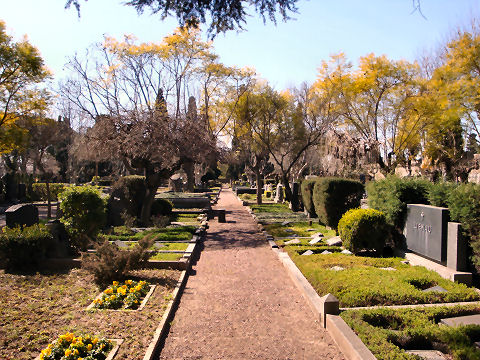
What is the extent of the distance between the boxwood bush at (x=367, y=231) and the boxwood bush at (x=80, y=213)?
655 cm

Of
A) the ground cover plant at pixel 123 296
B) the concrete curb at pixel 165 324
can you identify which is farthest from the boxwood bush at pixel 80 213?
the concrete curb at pixel 165 324

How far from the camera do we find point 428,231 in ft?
28.1

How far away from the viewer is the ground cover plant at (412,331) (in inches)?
175

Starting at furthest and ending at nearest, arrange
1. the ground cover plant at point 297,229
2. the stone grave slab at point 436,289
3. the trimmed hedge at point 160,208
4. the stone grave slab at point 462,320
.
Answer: the trimmed hedge at point 160,208 < the ground cover plant at point 297,229 < the stone grave slab at point 436,289 < the stone grave slab at point 462,320

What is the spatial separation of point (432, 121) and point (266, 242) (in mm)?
14020

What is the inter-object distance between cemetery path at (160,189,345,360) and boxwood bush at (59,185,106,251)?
292 cm

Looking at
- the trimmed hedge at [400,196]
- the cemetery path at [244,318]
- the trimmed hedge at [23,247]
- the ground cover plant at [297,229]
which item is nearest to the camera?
the cemetery path at [244,318]

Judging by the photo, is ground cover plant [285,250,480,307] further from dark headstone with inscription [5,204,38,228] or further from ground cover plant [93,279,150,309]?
dark headstone with inscription [5,204,38,228]

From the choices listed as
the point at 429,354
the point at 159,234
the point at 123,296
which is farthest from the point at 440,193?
the point at 159,234

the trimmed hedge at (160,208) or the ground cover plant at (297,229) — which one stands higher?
the trimmed hedge at (160,208)

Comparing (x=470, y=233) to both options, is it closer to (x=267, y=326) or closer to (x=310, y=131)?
(x=267, y=326)

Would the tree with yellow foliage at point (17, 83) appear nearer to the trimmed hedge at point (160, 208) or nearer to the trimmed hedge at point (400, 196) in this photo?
the trimmed hedge at point (160, 208)

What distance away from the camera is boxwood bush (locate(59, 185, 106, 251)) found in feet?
33.7

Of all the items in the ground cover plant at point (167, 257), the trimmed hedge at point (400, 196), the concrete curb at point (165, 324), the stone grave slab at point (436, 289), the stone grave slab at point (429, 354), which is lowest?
the concrete curb at point (165, 324)
